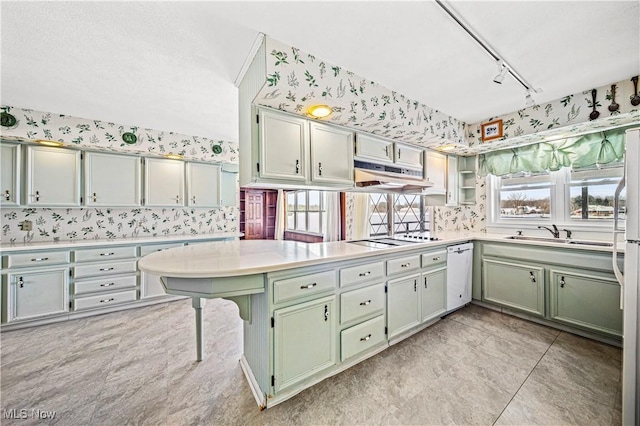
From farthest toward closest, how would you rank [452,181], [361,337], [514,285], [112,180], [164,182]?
[452,181]
[164,182]
[112,180]
[514,285]
[361,337]

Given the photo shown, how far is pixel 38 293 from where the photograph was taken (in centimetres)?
263

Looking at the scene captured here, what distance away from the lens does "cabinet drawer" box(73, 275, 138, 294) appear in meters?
2.81

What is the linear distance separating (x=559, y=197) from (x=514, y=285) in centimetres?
129

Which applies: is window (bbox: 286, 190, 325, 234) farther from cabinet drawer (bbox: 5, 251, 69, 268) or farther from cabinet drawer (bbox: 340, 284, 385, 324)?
cabinet drawer (bbox: 5, 251, 69, 268)

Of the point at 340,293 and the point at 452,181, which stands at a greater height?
the point at 452,181

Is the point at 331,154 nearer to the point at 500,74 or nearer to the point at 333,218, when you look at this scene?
the point at 333,218

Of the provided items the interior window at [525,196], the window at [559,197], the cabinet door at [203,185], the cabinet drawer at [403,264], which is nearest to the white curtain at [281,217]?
the cabinet door at [203,185]

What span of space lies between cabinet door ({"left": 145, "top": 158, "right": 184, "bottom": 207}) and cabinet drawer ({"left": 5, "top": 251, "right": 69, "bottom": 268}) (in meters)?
1.02

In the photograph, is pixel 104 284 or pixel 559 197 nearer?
pixel 104 284

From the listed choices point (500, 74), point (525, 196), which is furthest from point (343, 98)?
point (525, 196)

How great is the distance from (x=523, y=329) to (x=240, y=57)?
369 centimetres

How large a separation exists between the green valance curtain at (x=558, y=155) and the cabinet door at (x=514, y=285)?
1.30 m

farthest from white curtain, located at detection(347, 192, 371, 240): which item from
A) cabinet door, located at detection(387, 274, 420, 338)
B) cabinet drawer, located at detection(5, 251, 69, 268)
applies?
cabinet drawer, located at detection(5, 251, 69, 268)

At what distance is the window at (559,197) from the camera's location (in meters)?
2.70
